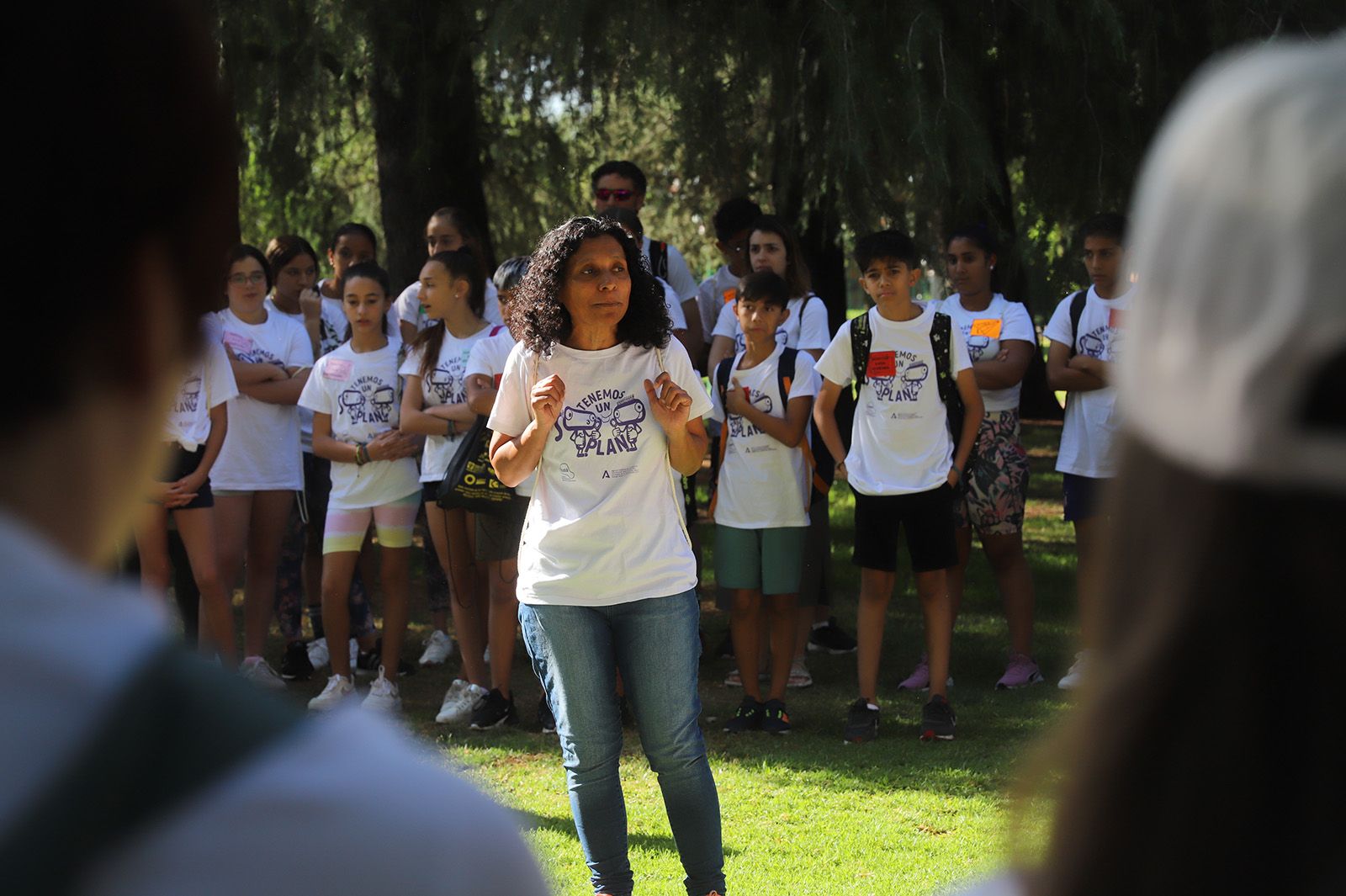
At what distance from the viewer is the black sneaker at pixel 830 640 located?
8.13 m

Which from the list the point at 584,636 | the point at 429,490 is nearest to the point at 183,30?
the point at 584,636

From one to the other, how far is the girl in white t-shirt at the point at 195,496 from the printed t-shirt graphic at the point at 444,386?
3.00 ft

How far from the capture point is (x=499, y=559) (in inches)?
261

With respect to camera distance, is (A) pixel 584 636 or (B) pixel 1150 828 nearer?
(B) pixel 1150 828

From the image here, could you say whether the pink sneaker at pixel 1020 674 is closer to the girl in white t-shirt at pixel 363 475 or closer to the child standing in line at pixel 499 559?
the child standing in line at pixel 499 559

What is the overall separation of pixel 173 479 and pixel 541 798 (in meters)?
2.49

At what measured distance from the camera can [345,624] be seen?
710 centimetres

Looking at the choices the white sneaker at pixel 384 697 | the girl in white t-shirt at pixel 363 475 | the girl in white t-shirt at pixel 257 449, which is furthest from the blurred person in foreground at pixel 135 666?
the girl in white t-shirt at pixel 257 449

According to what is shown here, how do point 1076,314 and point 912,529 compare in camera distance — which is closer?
point 912,529

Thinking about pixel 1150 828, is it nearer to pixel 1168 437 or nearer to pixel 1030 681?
pixel 1168 437

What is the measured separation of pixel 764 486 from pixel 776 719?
1085 mm

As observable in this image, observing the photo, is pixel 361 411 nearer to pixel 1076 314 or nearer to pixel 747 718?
pixel 747 718

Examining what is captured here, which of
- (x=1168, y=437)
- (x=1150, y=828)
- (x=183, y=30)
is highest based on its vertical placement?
(x=183, y=30)

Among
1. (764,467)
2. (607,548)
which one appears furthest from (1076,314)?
(607,548)
